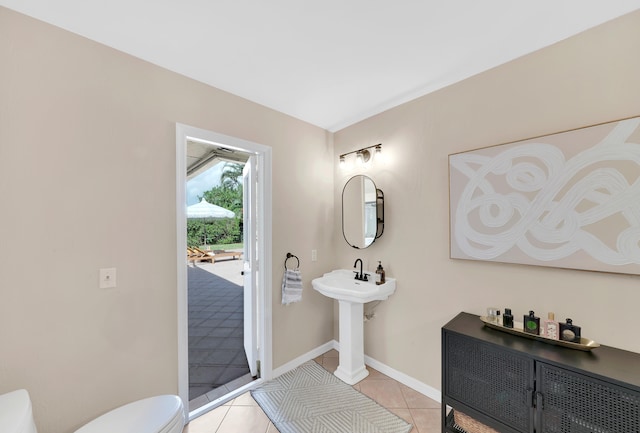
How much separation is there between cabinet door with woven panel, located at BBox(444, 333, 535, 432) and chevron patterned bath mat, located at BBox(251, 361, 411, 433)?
0.55 m

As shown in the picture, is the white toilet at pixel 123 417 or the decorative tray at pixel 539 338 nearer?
the white toilet at pixel 123 417

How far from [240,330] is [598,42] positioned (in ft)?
13.7

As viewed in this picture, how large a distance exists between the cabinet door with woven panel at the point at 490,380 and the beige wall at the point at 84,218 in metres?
1.89

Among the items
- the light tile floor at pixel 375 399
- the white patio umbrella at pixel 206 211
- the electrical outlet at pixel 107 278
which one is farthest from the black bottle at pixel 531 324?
the white patio umbrella at pixel 206 211

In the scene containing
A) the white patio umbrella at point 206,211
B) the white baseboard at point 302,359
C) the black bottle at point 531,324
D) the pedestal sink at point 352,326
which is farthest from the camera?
the white patio umbrella at point 206,211

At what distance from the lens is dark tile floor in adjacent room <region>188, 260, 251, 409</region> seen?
2277 millimetres

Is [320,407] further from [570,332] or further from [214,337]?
[214,337]

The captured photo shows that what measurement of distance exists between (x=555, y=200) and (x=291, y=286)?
2.05 m

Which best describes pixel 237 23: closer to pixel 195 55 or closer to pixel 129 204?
pixel 195 55

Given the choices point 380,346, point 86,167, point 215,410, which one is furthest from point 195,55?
point 380,346

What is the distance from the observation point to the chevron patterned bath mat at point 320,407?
5.74 ft

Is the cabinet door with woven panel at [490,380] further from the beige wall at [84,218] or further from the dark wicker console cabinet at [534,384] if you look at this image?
the beige wall at [84,218]

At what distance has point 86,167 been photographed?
57.0 inches

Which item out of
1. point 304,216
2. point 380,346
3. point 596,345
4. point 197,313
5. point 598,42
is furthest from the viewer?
point 197,313
